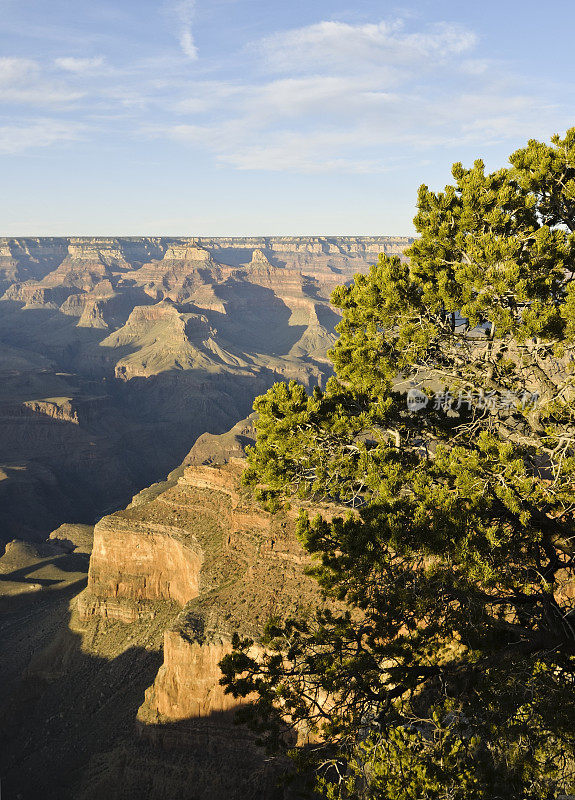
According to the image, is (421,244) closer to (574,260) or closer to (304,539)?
(574,260)

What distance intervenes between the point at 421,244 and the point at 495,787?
14.9 m

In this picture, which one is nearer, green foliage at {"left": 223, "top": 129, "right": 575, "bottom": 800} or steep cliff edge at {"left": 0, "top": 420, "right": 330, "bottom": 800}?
green foliage at {"left": 223, "top": 129, "right": 575, "bottom": 800}

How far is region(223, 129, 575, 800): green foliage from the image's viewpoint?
1208 centimetres

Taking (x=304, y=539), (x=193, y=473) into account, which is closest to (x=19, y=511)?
(x=193, y=473)

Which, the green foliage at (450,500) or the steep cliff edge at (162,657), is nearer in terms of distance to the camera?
the green foliage at (450,500)

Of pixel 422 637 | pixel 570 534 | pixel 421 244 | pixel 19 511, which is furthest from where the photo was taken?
pixel 19 511

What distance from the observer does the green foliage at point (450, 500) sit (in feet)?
39.6

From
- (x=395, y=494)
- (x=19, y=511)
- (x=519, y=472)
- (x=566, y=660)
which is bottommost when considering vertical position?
(x=19, y=511)

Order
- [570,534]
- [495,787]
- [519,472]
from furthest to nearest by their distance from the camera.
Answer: [570,534]
[519,472]
[495,787]

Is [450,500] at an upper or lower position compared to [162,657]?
upper

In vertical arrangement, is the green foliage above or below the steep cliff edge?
above

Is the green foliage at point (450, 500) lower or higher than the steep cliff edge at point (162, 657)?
higher

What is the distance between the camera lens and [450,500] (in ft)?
42.4

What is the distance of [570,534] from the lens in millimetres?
14594
